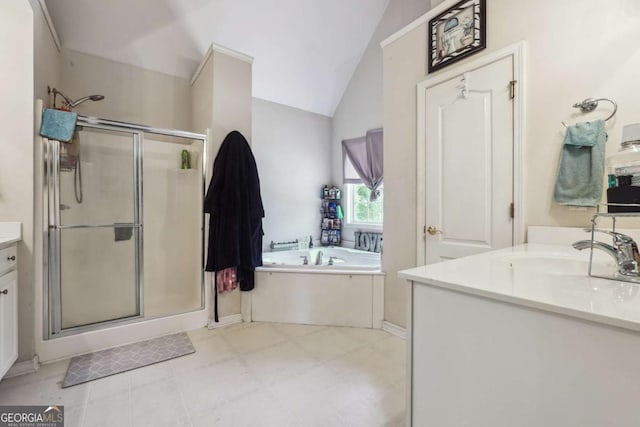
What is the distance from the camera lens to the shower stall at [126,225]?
7.50ft

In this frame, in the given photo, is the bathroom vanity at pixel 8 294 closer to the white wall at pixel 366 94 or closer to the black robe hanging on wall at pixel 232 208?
the black robe hanging on wall at pixel 232 208

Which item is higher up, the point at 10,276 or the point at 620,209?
the point at 620,209

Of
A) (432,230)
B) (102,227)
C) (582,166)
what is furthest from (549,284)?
(102,227)

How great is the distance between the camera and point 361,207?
4.38 meters

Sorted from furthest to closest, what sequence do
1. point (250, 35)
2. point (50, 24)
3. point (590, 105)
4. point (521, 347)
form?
point (250, 35), point (50, 24), point (590, 105), point (521, 347)

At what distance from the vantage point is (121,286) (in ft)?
8.39

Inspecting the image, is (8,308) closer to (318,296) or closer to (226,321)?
(226,321)

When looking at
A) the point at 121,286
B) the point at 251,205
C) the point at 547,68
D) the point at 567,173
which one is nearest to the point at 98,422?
the point at 121,286

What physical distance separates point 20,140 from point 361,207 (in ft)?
12.0

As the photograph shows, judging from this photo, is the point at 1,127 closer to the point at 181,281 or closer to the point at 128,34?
the point at 128,34

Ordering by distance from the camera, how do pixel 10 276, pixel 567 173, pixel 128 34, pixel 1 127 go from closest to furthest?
pixel 567 173 < pixel 10 276 < pixel 1 127 < pixel 128 34

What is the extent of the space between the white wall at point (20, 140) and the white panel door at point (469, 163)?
267 centimetres

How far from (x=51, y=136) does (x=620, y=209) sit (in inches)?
121

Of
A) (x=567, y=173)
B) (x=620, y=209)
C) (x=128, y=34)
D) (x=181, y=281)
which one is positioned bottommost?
(x=181, y=281)
